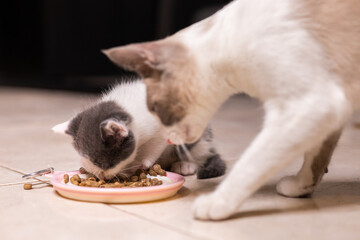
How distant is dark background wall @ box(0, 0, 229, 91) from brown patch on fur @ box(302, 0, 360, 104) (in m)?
3.58

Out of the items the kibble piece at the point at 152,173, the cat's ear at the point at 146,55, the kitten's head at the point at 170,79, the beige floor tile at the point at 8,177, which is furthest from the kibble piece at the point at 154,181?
the beige floor tile at the point at 8,177

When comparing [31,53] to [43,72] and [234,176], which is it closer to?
[43,72]

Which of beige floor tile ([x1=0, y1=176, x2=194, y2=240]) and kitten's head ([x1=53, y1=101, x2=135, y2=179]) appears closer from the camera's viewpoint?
beige floor tile ([x1=0, y1=176, x2=194, y2=240])

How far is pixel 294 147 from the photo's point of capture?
1.22 meters

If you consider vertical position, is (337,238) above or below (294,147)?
below

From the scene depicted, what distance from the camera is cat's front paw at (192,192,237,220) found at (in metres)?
1.22

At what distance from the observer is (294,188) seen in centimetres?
149

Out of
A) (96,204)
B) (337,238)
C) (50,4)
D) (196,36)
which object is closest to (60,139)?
(96,204)

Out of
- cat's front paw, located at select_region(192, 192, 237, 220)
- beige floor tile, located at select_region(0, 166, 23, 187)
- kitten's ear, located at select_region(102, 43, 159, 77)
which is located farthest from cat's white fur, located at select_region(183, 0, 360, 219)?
beige floor tile, located at select_region(0, 166, 23, 187)

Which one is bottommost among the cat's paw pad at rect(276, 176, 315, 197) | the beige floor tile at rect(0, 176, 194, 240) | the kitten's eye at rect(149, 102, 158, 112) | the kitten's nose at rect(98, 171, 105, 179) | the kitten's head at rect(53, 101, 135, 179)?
the cat's paw pad at rect(276, 176, 315, 197)

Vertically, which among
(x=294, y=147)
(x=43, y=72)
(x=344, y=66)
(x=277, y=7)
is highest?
(x=277, y=7)

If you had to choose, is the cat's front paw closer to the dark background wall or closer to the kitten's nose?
the kitten's nose

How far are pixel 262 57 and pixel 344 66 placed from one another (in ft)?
0.74

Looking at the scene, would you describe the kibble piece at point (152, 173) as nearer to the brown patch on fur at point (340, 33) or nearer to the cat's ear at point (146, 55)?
the cat's ear at point (146, 55)
